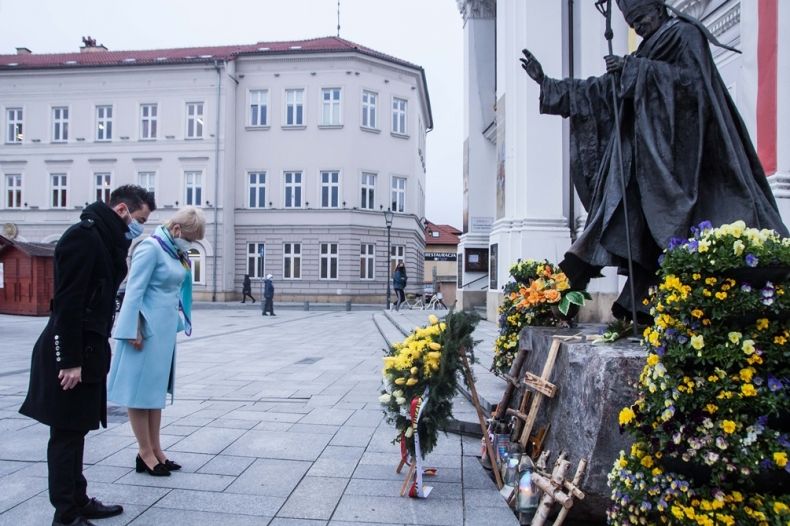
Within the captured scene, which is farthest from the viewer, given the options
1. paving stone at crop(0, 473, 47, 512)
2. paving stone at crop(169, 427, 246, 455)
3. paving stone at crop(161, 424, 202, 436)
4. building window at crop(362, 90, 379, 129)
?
building window at crop(362, 90, 379, 129)

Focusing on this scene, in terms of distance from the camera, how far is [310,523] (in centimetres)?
317

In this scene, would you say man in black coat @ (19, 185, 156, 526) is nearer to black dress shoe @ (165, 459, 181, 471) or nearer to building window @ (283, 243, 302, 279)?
black dress shoe @ (165, 459, 181, 471)

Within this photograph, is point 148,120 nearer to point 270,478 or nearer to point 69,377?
point 270,478

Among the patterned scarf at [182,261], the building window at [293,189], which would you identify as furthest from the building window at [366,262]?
the patterned scarf at [182,261]

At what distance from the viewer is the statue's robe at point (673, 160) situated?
3.36 meters

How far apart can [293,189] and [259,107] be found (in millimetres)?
5518

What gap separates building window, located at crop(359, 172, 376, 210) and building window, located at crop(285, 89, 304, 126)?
16.7 ft

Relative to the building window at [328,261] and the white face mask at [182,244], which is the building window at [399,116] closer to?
the building window at [328,261]

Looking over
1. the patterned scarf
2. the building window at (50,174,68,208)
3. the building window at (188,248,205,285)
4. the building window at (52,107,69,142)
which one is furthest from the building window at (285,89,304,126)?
the patterned scarf

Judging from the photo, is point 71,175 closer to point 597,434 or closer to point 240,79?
point 240,79

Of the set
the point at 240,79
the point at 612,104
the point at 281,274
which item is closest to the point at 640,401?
the point at 612,104

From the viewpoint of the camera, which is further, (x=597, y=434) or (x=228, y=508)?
(x=228, y=508)

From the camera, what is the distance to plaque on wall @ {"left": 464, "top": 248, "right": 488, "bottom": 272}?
17.5 m

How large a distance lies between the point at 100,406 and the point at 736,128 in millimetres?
4024
